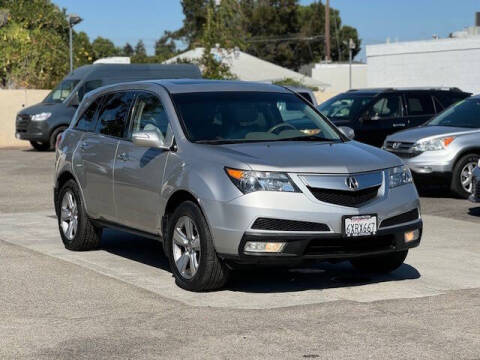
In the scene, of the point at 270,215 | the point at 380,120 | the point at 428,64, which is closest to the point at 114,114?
the point at 270,215

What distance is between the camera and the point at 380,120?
20281 mm

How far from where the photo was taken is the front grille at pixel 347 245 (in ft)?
26.9

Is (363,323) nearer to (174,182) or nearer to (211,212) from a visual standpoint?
(211,212)

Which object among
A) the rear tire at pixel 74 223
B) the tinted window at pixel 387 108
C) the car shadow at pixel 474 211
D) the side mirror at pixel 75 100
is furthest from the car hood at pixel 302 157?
the side mirror at pixel 75 100

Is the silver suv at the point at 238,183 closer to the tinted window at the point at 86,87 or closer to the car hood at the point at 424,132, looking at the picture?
the car hood at the point at 424,132

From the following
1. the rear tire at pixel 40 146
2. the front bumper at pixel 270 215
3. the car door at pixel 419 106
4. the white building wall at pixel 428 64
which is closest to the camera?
the front bumper at pixel 270 215

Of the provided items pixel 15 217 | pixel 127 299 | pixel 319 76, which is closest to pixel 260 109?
pixel 127 299

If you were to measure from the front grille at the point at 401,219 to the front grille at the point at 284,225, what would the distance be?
2.08 feet

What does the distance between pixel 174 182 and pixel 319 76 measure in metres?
69.7

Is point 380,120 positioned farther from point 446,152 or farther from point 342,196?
point 342,196

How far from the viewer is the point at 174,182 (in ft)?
28.6

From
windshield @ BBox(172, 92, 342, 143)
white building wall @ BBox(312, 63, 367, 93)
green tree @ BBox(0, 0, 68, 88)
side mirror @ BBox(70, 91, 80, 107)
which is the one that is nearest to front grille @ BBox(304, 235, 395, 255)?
windshield @ BBox(172, 92, 342, 143)

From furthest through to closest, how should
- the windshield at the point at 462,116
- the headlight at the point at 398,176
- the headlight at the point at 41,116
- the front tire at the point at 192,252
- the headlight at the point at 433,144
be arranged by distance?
1. the headlight at the point at 41,116
2. the windshield at the point at 462,116
3. the headlight at the point at 433,144
4. the headlight at the point at 398,176
5. the front tire at the point at 192,252

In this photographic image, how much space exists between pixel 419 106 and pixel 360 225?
12836mm
